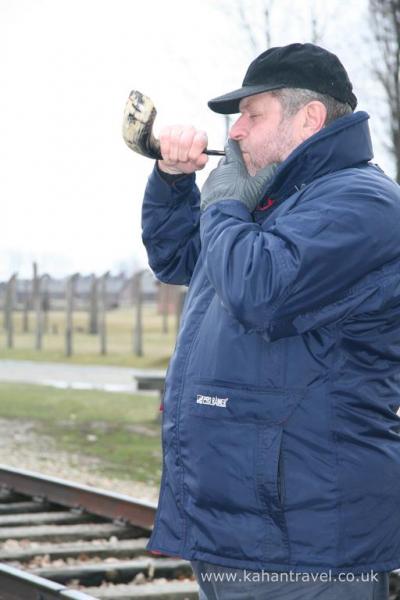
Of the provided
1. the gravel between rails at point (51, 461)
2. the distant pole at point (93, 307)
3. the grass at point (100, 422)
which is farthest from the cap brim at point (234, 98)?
the distant pole at point (93, 307)

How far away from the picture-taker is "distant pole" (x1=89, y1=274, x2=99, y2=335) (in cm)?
3272

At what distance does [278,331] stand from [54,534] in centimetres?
438

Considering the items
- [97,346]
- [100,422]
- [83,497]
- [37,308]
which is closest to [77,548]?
[83,497]

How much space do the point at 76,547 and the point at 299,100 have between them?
13.4 ft

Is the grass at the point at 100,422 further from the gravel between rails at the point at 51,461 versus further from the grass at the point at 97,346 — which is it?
the grass at the point at 97,346

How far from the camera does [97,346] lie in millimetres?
31359

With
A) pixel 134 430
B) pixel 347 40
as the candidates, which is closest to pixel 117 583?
pixel 134 430

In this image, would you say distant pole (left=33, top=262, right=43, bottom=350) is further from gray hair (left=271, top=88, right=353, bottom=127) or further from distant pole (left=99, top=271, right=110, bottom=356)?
gray hair (left=271, top=88, right=353, bottom=127)

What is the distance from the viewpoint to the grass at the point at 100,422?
1033 centimetres

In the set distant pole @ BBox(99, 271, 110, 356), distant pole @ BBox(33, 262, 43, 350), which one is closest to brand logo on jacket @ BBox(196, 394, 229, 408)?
distant pole @ BBox(99, 271, 110, 356)

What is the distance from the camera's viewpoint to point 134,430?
41.0ft

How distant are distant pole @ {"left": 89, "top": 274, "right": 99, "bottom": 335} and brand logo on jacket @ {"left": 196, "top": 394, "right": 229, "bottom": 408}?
30.0m

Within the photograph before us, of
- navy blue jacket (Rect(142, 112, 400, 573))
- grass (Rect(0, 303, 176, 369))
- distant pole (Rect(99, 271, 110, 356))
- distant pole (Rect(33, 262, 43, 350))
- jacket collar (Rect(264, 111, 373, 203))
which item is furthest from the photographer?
distant pole (Rect(33, 262, 43, 350))

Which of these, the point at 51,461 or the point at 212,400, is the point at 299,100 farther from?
the point at 51,461
